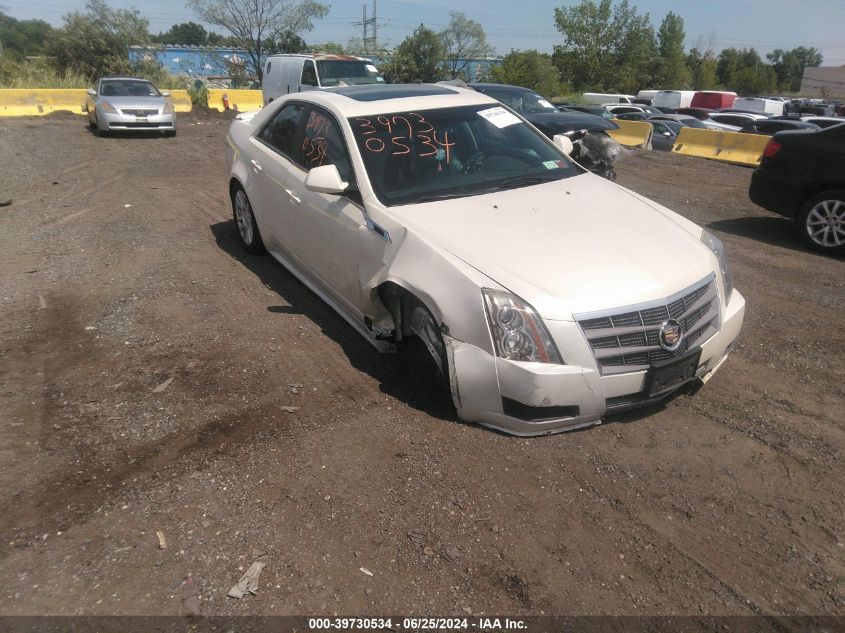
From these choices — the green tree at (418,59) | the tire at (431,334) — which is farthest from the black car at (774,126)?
the green tree at (418,59)

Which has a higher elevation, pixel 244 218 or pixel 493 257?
pixel 493 257

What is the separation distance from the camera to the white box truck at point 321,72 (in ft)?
52.8

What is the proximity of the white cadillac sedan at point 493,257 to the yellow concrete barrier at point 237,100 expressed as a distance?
19313mm

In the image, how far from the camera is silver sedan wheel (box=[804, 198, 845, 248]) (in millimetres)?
6586

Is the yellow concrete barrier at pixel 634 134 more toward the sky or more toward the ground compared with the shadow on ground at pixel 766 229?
more toward the sky

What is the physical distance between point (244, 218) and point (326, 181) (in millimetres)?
2471

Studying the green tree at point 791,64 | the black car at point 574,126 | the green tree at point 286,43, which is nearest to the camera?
the black car at point 574,126

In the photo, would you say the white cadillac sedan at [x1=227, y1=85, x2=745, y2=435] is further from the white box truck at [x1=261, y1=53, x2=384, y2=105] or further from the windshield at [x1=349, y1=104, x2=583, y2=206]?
the white box truck at [x1=261, y1=53, x2=384, y2=105]

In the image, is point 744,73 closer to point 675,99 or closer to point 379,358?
point 675,99

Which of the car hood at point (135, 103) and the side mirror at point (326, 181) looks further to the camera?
the car hood at point (135, 103)

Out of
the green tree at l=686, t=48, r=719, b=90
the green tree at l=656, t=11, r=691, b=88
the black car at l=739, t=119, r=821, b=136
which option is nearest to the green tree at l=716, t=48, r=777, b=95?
the green tree at l=686, t=48, r=719, b=90

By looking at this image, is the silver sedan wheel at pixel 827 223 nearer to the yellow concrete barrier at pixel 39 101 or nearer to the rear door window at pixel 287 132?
the rear door window at pixel 287 132

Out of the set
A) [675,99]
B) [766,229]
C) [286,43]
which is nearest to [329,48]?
[286,43]

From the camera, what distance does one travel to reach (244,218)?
245 inches
